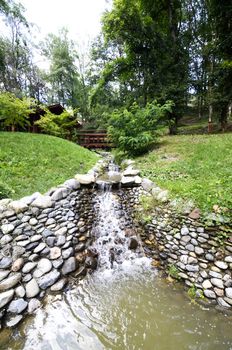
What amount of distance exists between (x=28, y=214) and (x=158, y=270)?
8.13 feet

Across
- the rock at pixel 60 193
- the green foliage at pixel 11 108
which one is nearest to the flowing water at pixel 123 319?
the rock at pixel 60 193

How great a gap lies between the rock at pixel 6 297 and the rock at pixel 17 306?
0.06 m

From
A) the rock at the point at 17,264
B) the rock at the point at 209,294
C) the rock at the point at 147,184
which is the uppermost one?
the rock at the point at 147,184

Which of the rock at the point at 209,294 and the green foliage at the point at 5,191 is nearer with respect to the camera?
the rock at the point at 209,294

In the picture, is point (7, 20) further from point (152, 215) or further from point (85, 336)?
point (85, 336)

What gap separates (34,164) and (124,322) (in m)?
4.99

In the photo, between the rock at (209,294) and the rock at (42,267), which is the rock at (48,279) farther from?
the rock at (209,294)

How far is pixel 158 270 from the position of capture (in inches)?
112

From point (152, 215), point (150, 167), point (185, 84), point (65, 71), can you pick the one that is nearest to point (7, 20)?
point (65, 71)

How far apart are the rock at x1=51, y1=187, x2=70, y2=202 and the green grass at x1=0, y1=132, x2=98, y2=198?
0.42 meters

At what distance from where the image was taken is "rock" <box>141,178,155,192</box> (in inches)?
178

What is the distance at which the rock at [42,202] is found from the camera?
144 inches

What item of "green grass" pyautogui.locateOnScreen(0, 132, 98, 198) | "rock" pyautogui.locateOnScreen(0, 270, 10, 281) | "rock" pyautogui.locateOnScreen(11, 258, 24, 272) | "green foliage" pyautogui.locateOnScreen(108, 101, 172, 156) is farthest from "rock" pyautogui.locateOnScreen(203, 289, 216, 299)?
"green foliage" pyautogui.locateOnScreen(108, 101, 172, 156)

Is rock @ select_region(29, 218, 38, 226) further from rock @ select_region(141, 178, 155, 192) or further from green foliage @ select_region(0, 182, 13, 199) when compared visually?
rock @ select_region(141, 178, 155, 192)
